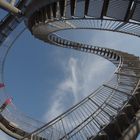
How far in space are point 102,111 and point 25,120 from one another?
11195 millimetres

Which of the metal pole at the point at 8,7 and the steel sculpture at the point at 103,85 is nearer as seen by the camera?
the steel sculpture at the point at 103,85

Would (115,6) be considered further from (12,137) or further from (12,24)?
(12,137)

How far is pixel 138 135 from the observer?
1091 centimetres

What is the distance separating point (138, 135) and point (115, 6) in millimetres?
5194

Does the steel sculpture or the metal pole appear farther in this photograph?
the metal pole

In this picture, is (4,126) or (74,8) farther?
(4,126)

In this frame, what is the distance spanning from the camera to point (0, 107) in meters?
Result: 23.1

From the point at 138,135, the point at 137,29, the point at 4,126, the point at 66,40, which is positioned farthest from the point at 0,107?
the point at 138,135

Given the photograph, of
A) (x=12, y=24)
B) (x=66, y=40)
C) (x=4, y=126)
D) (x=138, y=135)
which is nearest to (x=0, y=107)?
(x=4, y=126)

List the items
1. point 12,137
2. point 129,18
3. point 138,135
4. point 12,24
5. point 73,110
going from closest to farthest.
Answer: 1. point 138,135
2. point 129,18
3. point 73,110
4. point 12,24
5. point 12,137

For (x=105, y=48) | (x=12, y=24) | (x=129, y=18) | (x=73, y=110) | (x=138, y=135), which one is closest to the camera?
(x=138, y=135)

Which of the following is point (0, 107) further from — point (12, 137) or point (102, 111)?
point (102, 111)

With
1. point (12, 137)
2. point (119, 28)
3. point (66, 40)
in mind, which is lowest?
point (12, 137)

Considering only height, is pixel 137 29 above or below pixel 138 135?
above
